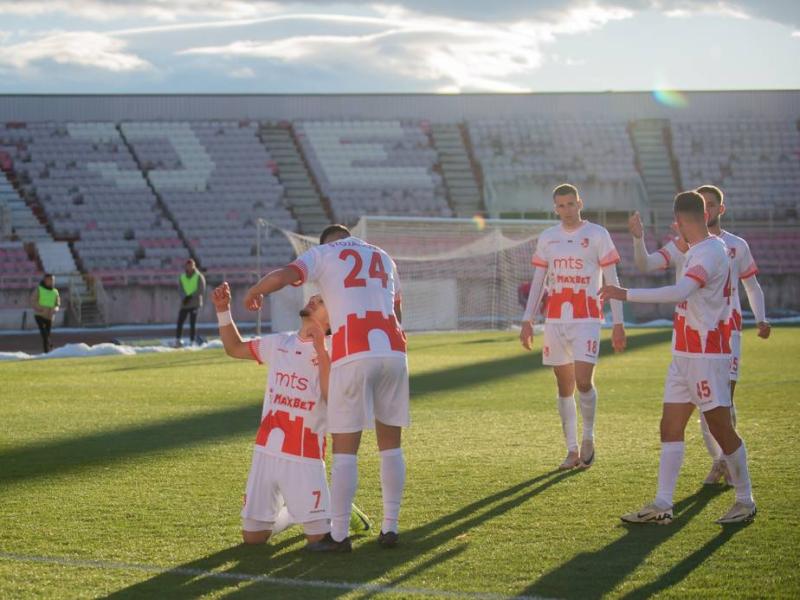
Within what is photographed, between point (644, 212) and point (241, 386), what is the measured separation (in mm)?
29912

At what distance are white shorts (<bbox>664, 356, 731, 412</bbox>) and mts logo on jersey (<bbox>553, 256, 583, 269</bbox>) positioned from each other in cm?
238

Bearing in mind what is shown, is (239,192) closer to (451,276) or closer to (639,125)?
(451,276)

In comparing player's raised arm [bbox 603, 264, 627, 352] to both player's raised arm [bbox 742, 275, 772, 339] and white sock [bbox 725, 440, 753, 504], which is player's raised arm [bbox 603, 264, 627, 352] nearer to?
player's raised arm [bbox 742, 275, 772, 339]

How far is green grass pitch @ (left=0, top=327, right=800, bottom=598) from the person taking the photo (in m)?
5.41

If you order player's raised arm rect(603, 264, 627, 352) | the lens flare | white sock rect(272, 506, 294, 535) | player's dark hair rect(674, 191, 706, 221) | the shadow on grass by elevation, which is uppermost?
the lens flare

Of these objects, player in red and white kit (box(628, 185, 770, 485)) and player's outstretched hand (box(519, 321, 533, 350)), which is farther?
player's outstretched hand (box(519, 321, 533, 350))

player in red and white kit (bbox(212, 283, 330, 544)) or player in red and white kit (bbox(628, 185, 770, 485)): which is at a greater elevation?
player in red and white kit (bbox(628, 185, 770, 485))

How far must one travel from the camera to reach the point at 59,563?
18.9ft

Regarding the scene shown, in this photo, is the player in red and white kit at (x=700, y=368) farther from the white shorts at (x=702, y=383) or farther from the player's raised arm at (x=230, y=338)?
the player's raised arm at (x=230, y=338)

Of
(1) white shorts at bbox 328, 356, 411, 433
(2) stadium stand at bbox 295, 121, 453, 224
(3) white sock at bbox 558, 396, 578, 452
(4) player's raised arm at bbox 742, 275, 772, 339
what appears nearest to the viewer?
(1) white shorts at bbox 328, 356, 411, 433

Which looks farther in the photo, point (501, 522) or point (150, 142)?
point (150, 142)

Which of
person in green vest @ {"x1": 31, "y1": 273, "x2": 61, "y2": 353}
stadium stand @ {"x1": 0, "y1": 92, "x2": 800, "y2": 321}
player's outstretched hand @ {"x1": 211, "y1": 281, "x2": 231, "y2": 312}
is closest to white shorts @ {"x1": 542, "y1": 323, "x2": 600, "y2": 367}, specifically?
player's outstretched hand @ {"x1": 211, "y1": 281, "x2": 231, "y2": 312}

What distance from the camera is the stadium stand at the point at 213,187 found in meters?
38.0

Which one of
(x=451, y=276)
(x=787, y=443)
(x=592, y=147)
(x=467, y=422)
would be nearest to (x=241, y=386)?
(x=467, y=422)
